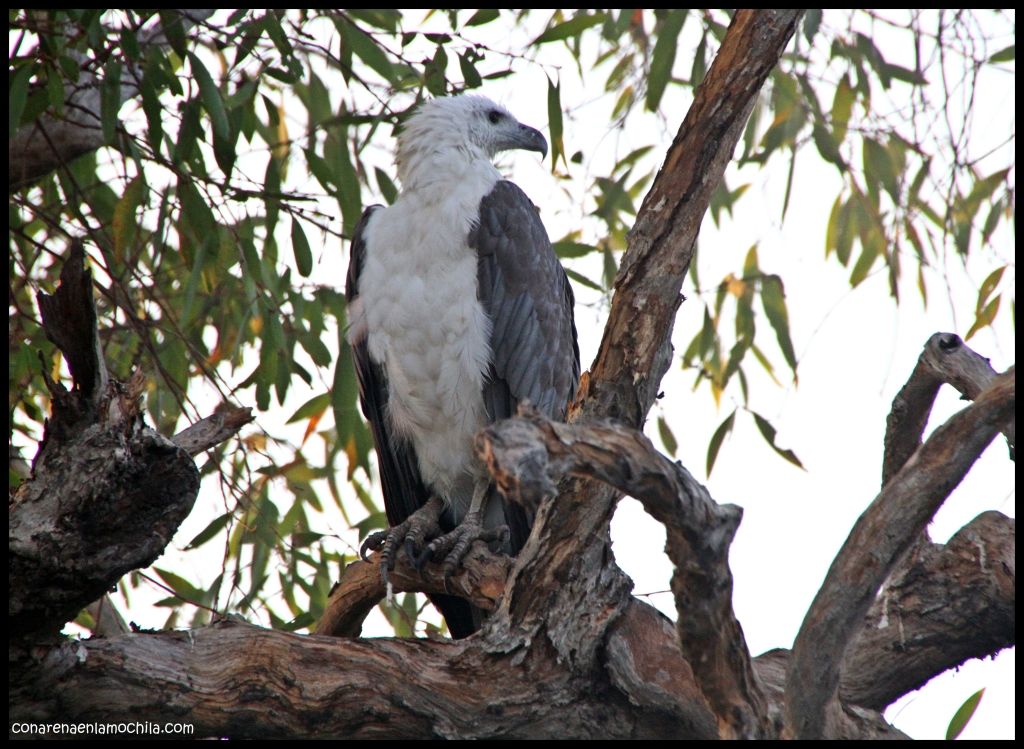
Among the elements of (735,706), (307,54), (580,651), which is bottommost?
(735,706)

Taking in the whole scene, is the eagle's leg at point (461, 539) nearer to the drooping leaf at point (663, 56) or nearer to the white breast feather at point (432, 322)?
the white breast feather at point (432, 322)

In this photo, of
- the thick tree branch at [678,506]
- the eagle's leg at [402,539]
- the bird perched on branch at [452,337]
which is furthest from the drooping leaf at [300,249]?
the thick tree branch at [678,506]

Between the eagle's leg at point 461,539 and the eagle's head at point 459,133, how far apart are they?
128cm

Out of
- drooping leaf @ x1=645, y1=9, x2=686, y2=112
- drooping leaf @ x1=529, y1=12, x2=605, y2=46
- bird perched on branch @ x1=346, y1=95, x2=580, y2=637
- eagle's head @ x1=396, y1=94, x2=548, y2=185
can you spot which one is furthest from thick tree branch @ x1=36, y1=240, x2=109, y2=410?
drooping leaf @ x1=645, y1=9, x2=686, y2=112

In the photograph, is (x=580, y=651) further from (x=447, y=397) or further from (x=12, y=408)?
(x=12, y=408)

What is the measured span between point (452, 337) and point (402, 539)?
69 cm

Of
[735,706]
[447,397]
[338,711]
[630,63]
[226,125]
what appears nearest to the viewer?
[735,706]

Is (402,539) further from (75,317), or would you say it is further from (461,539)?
(75,317)

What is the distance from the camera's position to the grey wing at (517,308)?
12.3ft

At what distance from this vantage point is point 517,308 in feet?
12.4

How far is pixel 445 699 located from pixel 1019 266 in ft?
5.80

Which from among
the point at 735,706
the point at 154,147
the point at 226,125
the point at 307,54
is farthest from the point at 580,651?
the point at 307,54
